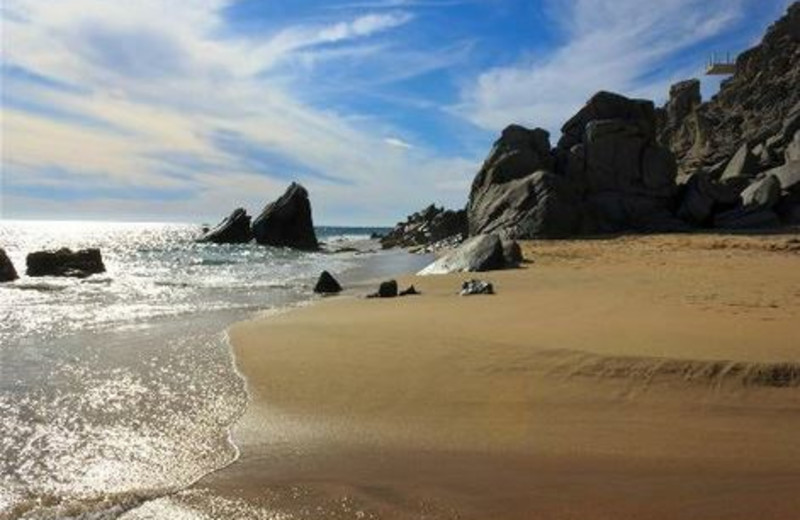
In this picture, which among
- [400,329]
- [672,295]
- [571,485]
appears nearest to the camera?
[571,485]

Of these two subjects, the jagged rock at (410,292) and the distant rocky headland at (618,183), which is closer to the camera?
the jagged rock at (410,292)

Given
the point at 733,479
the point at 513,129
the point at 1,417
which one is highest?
the point at 513,129

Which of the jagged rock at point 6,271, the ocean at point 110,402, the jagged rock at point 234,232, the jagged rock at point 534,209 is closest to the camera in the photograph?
the ocean at point 110,402

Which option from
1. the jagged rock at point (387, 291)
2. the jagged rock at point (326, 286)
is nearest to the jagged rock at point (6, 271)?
the jagged rock at point (326, 286)

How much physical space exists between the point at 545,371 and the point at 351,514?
310cm

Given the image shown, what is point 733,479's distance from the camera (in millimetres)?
4547

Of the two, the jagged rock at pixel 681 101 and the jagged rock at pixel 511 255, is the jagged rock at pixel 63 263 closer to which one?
the jagged rock at pixel 511 255

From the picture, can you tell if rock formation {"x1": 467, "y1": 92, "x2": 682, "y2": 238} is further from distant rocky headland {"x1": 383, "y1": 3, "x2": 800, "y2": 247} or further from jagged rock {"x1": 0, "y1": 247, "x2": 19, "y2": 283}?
jagged rock {"x1": 0, "y1": 247, "x2": 19, "y2": 283}

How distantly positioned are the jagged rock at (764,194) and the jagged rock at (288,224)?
3059 centimetres

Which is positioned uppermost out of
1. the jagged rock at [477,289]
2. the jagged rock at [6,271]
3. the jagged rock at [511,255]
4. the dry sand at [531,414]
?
the jagged rock at [6,271]

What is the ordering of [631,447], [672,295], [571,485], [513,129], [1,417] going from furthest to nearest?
[513,129], [672,295], [1,417], [631,447], [571,485]

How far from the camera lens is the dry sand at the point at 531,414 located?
14.2ft

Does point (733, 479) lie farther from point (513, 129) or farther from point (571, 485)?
point (513, 129)

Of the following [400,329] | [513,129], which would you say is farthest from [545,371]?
[513,129]
